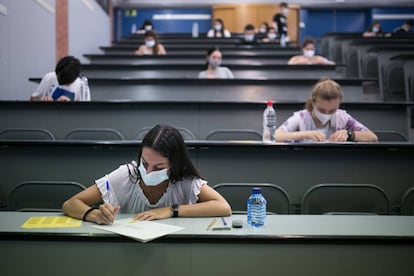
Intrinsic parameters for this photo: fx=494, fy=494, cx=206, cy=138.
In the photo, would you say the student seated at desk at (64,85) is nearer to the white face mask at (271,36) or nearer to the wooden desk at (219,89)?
the wooden desk at (219,89)

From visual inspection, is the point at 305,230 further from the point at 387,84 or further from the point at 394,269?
the point at 387,84

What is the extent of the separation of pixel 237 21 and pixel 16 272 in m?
13.7

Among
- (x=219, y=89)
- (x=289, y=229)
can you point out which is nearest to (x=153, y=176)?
(x=289, y=229)

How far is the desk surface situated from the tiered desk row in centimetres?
98

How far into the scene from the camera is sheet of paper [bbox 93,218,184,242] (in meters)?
1.86

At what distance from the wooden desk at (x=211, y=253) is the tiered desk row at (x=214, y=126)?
128 cm

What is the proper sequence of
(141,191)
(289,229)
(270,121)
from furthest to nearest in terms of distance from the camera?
(270,121), (141,191), (289,229)

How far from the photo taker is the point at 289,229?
1969 mm

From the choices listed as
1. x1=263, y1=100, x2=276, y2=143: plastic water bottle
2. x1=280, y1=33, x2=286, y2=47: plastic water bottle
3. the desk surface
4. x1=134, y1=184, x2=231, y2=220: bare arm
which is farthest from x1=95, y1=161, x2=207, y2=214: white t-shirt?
x1=280, y1=33, x2=286, y2=47: plastic water bottle

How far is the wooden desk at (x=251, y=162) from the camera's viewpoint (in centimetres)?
314

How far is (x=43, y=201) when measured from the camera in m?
3.05

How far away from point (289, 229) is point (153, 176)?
0.72 meters

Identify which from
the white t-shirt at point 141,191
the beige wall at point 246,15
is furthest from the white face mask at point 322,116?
the beige wall at point 246,15

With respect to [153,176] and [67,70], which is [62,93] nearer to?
[67,70]
